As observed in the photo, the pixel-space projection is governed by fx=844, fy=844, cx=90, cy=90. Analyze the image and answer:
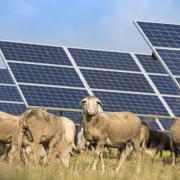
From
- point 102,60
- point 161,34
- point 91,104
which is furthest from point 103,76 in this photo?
point 91,104

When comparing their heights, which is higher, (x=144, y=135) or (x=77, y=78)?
(x=77, y=78)

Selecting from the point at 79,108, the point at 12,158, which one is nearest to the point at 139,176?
the point at 12,158

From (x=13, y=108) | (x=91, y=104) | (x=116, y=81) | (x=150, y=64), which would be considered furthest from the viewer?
(x=13, y=108)

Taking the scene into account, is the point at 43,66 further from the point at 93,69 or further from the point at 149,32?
the point at 149,32

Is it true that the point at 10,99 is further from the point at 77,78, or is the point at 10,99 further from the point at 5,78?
the point at 77,78

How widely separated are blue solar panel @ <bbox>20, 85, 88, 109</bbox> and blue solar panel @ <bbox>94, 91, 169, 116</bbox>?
36.2 inches

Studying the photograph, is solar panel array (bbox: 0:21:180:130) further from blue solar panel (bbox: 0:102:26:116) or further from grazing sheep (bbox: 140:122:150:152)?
blue solar panel (bbox: 0:102:26:116)

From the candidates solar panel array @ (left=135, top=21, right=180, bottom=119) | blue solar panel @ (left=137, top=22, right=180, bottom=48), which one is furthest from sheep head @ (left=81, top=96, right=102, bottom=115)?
blue solar panel @ (left=137, top=22, right=180, bottom=48)

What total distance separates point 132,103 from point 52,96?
297 centimetres

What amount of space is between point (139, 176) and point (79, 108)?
1539 cm

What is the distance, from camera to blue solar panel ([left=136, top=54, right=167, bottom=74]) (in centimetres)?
3511

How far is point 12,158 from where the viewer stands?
1933 cm

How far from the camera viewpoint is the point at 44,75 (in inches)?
1257

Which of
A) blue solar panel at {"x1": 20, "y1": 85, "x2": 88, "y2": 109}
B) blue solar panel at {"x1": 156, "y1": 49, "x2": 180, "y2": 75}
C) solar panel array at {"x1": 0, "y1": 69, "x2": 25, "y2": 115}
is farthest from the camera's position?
solar panel array at {"x1": 0, "y1": 69, "x2": 25, "y2": 115}
